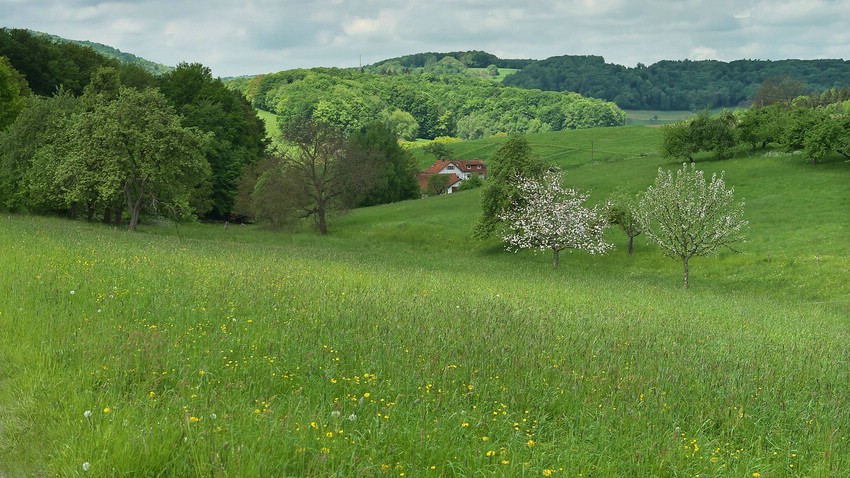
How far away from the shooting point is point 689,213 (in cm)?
3597

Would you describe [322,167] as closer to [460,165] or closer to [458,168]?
[460,165]

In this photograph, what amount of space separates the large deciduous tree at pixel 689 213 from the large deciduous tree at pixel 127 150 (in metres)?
32.2

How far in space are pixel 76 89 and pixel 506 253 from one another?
2339 inches

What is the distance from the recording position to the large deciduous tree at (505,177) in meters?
52.8

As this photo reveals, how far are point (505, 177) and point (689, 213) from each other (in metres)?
19.9

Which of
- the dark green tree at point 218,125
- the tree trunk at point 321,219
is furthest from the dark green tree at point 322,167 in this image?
the dark green tree at point 218,125

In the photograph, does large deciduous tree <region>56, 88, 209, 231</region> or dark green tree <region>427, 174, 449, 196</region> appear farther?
dark green tree <region>427, 174, 449, 196</region>

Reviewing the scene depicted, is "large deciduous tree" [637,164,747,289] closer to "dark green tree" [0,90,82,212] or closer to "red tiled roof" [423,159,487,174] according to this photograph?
"dark green tree" [0,90,82,212]

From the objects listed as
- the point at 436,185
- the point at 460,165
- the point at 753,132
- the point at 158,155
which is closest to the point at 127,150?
the point at 158,155

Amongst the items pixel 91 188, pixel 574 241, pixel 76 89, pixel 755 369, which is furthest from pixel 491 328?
pixel 76 89

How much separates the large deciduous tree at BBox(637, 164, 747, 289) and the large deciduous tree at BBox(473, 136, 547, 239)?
52.6ft

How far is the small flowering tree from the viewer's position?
47000 mm

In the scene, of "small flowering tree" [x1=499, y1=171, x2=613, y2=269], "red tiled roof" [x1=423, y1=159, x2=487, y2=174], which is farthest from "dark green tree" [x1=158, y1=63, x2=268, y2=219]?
"red tiled roof" [x1=423, y1=159, x2=487, y2=174]

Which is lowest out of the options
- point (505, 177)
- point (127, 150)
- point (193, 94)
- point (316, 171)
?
point (505, 177)
